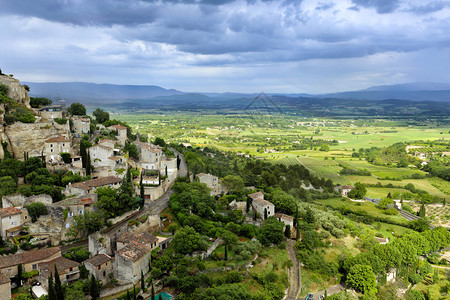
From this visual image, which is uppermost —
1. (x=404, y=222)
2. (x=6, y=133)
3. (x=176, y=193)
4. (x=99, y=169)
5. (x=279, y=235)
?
(x=6, y=133)

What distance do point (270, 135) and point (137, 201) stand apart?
107661mm

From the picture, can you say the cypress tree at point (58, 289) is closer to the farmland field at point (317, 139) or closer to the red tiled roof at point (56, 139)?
the red tiled roof at point (56, 139)

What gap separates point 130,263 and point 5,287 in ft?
28.6

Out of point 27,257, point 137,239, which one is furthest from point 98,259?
point 27,257

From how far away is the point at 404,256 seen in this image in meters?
39.1

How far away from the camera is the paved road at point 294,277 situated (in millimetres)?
30516

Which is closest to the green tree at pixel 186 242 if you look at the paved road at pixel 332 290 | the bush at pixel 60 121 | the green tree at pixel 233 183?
the paved road at pixel 332 290

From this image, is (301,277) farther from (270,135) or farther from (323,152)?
(270,135)

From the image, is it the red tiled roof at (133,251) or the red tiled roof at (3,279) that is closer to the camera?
the red tiled roof at (3,279)

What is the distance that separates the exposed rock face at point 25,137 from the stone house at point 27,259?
17219mm

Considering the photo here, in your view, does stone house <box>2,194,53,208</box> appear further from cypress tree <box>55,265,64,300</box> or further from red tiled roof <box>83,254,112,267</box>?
cypress tree <box>55,265,64,300</box>

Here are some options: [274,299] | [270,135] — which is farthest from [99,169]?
[270,135]

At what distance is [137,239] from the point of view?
3098 centimetres

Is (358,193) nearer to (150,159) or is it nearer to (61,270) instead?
(150,159)
